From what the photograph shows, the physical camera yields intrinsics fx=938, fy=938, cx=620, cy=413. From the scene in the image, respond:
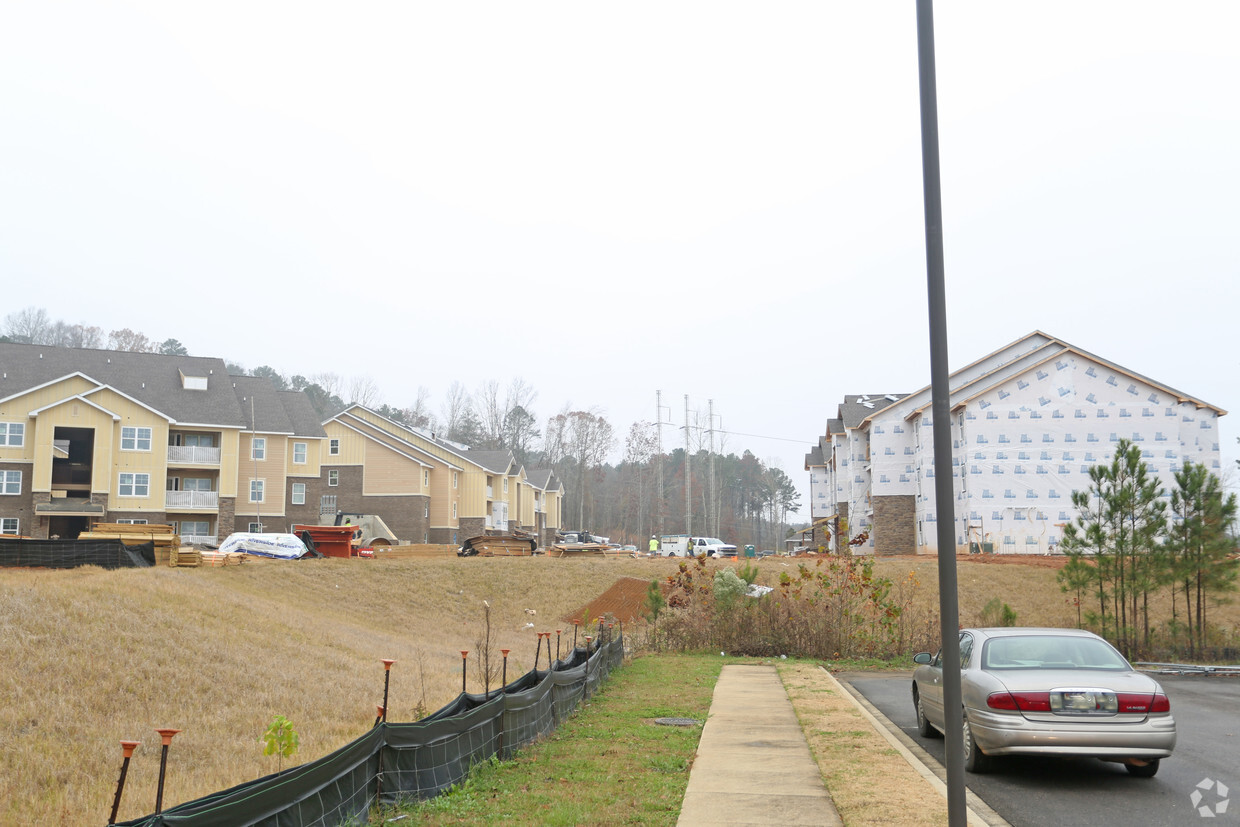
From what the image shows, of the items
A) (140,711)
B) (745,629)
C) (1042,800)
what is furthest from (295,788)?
(745,629)

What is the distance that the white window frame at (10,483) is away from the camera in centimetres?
4584

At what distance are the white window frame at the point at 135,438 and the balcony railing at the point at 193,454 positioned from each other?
1393mm

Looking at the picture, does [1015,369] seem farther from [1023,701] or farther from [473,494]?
[1023,701]

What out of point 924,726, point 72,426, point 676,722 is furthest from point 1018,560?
point 72,426

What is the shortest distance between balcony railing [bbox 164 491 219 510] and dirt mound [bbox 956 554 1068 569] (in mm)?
37807

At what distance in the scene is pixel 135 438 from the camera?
48469mm

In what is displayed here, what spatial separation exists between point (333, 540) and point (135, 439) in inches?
489

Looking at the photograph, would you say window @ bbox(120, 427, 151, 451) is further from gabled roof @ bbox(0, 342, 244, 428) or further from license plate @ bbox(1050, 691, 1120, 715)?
license plate @ bbox(1050, 691, 1120, 715)

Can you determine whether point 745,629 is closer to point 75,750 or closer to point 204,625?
point 204,625

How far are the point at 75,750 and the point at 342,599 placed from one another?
23.7m

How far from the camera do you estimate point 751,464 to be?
124 m

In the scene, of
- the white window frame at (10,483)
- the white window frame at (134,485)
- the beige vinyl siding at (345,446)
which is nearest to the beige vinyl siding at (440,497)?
the beige vinyl siding at (345,446)

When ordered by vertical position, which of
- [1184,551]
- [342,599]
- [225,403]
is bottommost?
[342,599]

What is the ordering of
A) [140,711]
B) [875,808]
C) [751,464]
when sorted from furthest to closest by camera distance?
1. [751,464]
2. [140,711]
3. [875,808]
